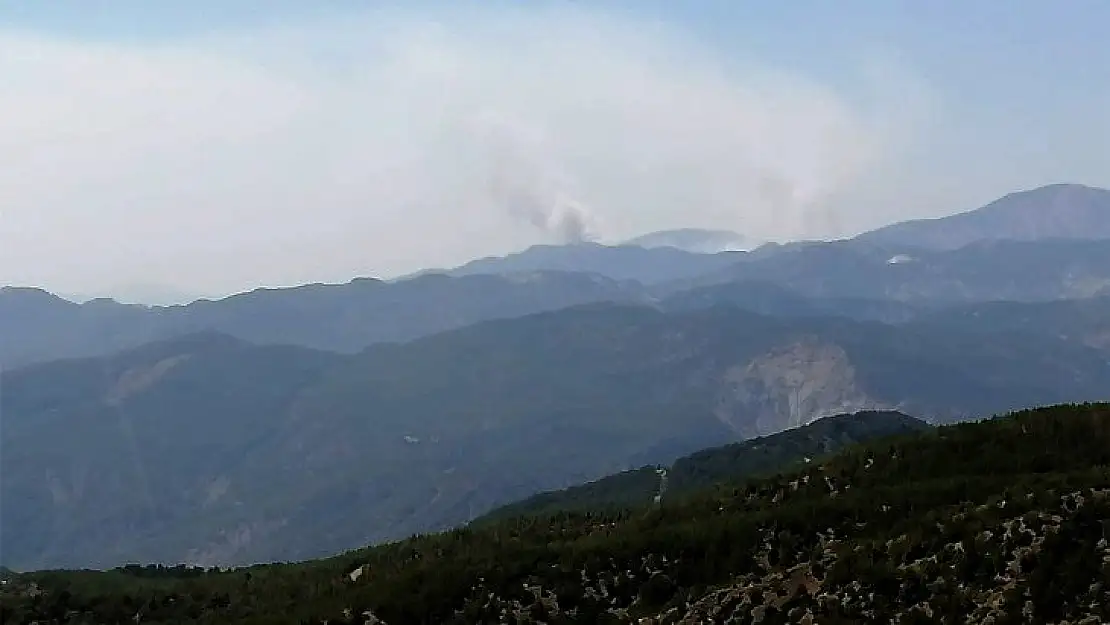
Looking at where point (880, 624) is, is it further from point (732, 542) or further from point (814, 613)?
point (732, 542)

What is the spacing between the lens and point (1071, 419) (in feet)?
239

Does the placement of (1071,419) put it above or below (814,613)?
above

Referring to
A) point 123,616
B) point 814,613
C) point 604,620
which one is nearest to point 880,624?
point 814,613

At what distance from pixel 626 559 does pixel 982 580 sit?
21182mm

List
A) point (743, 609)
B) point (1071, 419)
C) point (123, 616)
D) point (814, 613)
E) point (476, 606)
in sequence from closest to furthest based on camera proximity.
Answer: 1. point (814, 613)
2. point (743, 609)
3. point (476, 606)
4. point (1071, 419)
5. point (123, 616)

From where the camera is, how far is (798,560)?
54219mm

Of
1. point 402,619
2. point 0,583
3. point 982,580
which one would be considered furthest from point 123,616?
point 982,580

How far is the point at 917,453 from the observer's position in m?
74.9

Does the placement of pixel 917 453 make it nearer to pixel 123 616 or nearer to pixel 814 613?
pixel 814 613

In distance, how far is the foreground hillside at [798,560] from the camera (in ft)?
147

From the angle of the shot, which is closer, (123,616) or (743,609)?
(743,609)

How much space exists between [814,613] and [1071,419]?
120 ft

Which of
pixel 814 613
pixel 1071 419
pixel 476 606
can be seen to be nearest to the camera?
pixel 814 613

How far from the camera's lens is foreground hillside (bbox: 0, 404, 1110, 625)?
44.8m
